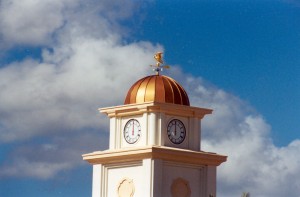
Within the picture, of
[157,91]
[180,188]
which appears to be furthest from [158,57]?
[180,188]

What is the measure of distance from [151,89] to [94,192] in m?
5.73

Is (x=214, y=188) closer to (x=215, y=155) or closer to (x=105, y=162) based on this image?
(x=215, y=155)

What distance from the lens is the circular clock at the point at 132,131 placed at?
57031mm

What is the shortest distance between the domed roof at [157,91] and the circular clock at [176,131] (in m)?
0.97

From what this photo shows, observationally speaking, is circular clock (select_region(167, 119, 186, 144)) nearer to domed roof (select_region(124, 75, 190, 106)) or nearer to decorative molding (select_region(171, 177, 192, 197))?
domed roof (select_region(124, 75, 190, 106))

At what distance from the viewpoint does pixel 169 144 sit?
56594mm

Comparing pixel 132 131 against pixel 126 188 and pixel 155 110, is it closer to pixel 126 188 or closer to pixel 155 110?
pixel 155 110

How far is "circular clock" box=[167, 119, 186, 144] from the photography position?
5684 centimetres

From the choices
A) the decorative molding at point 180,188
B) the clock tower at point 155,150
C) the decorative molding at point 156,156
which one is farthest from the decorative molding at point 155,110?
the decorative molding at point 180,188

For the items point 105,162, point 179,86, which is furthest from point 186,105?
point 105,162

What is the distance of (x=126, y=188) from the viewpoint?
56.9m

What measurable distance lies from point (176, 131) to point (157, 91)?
6.86 feet

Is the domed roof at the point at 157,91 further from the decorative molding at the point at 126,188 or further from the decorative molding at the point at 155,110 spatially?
the decorative molding at the point at 126,188

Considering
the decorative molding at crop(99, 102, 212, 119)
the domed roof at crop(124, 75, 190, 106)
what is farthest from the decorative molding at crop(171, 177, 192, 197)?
the domed roof at crop(124, 75, 190, 106)
